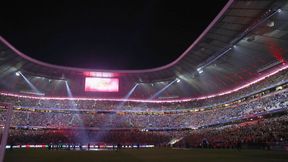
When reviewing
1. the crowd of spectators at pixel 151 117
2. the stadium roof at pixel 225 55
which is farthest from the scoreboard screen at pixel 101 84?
the crowd of spectators at pixel 151 117

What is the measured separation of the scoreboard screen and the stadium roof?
255 centimetres

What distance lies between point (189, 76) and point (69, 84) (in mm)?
33854

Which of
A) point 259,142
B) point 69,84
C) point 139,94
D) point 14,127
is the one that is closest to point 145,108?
point 139,94

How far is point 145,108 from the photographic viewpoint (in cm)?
7819

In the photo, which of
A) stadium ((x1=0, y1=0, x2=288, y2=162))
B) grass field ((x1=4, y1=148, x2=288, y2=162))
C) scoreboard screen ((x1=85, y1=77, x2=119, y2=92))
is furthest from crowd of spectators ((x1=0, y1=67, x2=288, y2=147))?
grass field ((x1=4, y1=148, x2=288, y2=162))

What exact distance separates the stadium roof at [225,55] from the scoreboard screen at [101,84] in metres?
2.55

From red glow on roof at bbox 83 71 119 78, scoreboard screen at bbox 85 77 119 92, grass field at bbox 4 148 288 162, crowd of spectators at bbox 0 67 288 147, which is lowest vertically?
grass field at bbox 4 148 288 162

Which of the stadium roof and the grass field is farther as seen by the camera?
the stadium roof

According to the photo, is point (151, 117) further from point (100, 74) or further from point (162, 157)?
point (162, 157)

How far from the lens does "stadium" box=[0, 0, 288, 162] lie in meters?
39.0

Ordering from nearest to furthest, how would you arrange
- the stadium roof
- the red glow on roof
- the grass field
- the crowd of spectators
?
the grass field, the stadium roof, the crowd of spectators, the red glow on roof

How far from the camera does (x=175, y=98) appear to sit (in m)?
81.5

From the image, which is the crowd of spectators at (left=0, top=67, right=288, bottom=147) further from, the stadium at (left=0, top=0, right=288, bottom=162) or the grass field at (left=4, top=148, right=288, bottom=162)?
the grass field at (left=4, top=148, right=288, bottom=162)

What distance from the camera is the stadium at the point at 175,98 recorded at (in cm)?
3900
